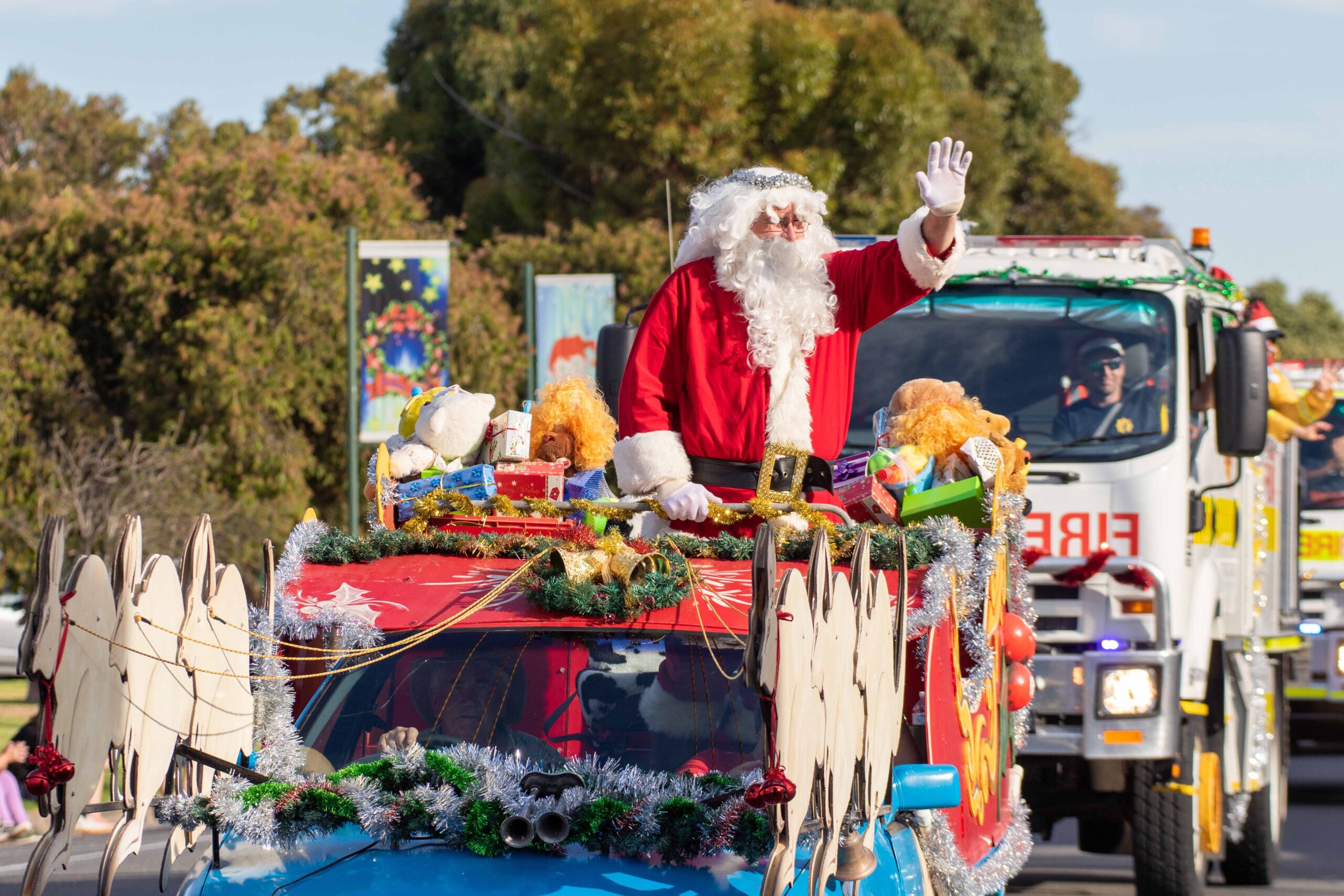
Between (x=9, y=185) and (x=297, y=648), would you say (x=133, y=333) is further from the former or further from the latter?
(x=297, y=648)

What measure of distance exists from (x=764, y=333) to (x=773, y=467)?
18.8 inches

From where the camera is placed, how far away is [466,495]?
4.92 meters

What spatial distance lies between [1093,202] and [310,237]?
61.8 ft

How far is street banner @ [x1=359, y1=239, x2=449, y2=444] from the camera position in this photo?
1691 centimetres

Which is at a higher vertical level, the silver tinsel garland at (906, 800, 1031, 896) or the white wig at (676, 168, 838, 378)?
the white wig at (676, 168, 838, 378)

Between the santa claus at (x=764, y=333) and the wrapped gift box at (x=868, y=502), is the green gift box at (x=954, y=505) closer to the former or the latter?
the wrapped gift box at (x=868, y=502)

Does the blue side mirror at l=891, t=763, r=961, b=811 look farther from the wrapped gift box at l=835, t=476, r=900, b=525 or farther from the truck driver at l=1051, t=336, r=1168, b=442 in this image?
the truck driver at l=1051, t=336, r=1168, b=442

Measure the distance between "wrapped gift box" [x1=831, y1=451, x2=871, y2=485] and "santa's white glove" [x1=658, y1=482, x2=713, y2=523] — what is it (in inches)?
18.2

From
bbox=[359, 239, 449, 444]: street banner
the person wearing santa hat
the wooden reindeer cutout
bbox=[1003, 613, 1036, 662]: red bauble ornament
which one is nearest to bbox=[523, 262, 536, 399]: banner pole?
bbox=[359, 239, 449, 444]: street banner

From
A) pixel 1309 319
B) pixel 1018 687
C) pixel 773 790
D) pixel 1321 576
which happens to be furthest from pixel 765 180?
pixel 1309 319

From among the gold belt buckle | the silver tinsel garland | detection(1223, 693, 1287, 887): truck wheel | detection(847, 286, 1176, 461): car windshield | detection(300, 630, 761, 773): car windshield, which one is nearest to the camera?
the silver tinsel garland

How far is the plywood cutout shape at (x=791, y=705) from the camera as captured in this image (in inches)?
116

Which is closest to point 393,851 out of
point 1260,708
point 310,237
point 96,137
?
point 1260,708

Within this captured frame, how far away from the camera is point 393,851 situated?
3525 mm
